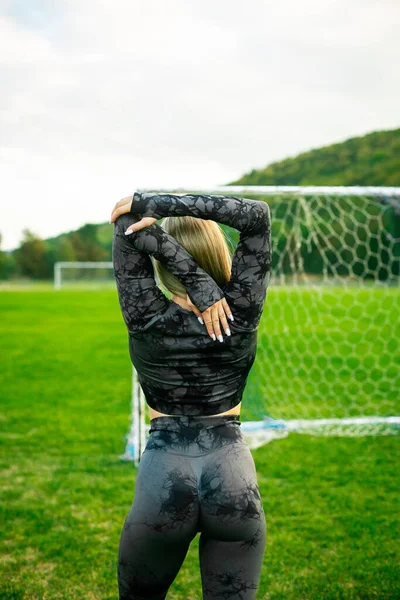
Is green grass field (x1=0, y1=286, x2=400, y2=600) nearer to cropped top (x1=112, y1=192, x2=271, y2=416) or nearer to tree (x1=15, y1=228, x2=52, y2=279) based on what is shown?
cropped top (x1=112, y1=192, x2=271, y2=416)

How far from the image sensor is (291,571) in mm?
3209

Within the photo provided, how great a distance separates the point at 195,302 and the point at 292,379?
7.19 metres

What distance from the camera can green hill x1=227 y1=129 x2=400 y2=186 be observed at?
26.9 meters

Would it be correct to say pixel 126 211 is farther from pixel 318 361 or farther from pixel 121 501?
pixel 318 361

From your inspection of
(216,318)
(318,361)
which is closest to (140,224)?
(216,318)

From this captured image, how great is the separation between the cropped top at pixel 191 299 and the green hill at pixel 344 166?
20.5m

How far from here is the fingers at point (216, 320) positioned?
5.38 ft

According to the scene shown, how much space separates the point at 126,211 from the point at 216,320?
0.41 meters

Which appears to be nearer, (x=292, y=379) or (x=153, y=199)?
(x=153, y=199)

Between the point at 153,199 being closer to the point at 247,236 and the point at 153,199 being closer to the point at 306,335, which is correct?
the point at 247,236

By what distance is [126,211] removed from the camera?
1.68 meters

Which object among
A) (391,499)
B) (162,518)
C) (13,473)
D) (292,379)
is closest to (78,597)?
(162,518)

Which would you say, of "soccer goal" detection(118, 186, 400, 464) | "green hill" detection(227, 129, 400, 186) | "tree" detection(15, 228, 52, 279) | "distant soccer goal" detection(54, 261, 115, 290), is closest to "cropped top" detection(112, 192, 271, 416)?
"soccer goal" detection(118, 186, 400, 464)

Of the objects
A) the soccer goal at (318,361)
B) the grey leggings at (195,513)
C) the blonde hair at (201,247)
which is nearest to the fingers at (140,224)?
the blonde hair at (201,247)
